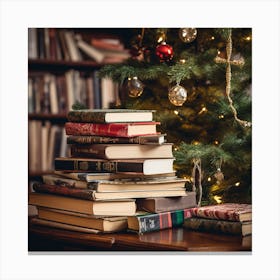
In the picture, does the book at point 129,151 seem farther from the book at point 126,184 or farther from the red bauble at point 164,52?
the red bauble at point 164,52

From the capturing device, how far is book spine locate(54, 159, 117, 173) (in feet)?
4.83

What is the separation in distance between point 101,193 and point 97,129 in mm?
173

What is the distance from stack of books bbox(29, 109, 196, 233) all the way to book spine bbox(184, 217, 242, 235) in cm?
5

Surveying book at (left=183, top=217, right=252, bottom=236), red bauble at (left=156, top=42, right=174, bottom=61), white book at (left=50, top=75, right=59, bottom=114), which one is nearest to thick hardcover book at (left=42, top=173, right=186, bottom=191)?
book at (left=183, top=217, right=252, bottom=236)

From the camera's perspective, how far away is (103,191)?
4.70 ft

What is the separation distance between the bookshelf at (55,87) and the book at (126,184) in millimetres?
1332

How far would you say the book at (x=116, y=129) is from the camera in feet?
4.83

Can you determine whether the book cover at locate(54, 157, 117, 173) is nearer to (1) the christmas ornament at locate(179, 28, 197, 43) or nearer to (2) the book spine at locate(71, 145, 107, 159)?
(2) the book spine at locate(71, 145, 107, 159)

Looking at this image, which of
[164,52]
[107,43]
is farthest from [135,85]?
[107,43]

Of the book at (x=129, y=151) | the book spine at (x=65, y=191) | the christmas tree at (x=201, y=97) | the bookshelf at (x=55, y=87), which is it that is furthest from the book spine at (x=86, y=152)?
the bookshelf at (x=55, y=87)
